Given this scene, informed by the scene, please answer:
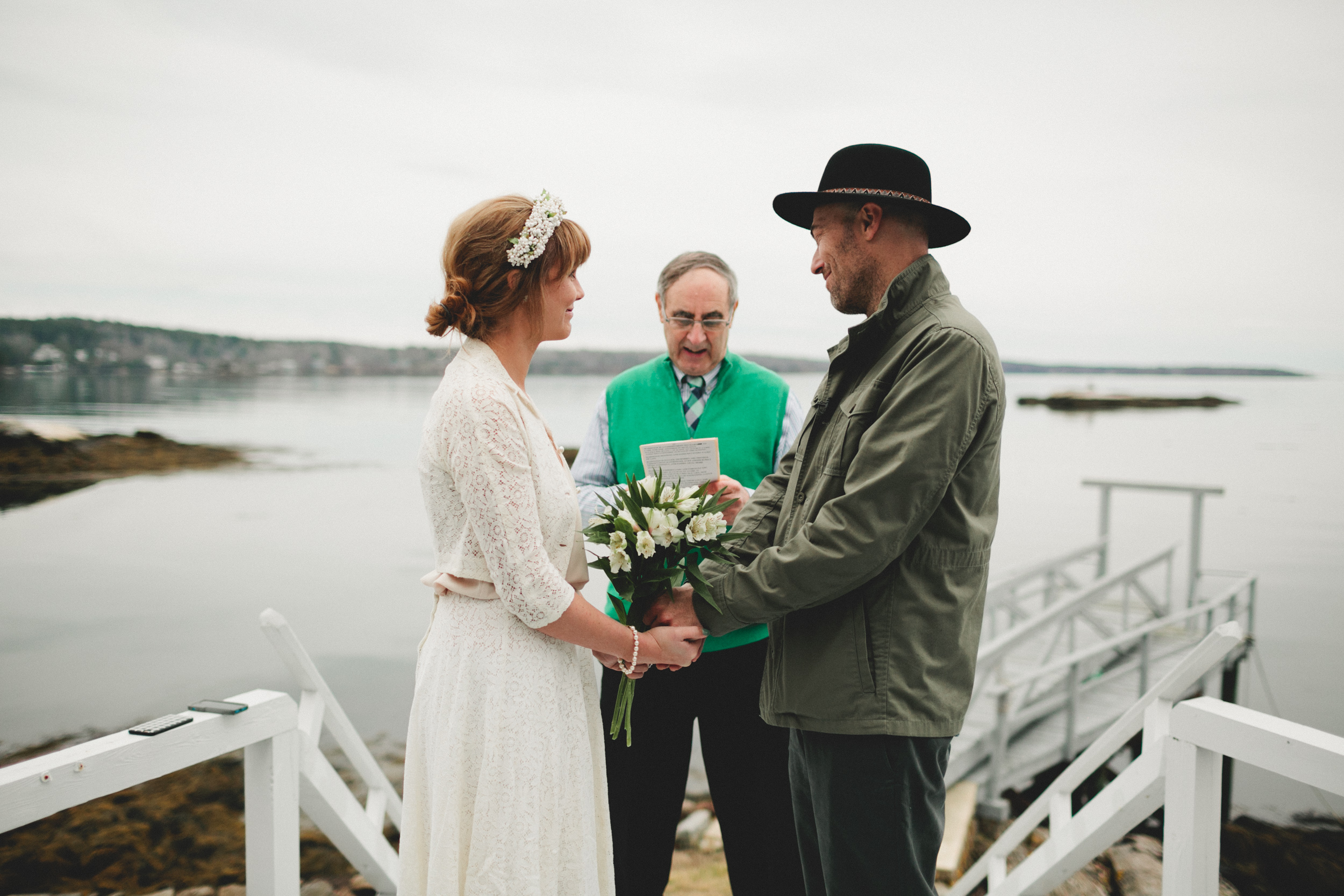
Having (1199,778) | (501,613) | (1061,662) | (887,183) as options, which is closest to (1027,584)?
(1061,662)

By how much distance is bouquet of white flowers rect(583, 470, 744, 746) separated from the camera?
1877 mm

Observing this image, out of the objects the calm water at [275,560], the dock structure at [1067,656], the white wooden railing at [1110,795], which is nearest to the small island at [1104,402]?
the calm water at [275,560]

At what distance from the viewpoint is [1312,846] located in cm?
885

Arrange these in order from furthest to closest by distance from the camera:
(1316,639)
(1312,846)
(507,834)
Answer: (1316,639) → (1312,846) → (507,834)

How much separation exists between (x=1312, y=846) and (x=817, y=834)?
10.6 m

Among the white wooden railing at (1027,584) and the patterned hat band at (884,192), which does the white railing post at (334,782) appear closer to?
the patterned hat band at (884,192)

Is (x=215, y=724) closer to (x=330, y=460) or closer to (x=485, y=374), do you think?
(x=485, y=374)

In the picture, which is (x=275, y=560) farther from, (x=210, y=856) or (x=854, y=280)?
(x=854, y=280)

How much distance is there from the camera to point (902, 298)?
5.96 ft

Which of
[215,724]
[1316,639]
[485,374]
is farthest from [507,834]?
[1316,639]

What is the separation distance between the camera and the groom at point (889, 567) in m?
1.62

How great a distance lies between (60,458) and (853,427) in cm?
2194

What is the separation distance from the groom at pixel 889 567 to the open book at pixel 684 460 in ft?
1.65

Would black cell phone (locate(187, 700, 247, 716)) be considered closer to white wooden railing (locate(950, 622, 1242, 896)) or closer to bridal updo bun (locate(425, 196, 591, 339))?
bridal updo bun (locate(425, 196, 591, 339))
